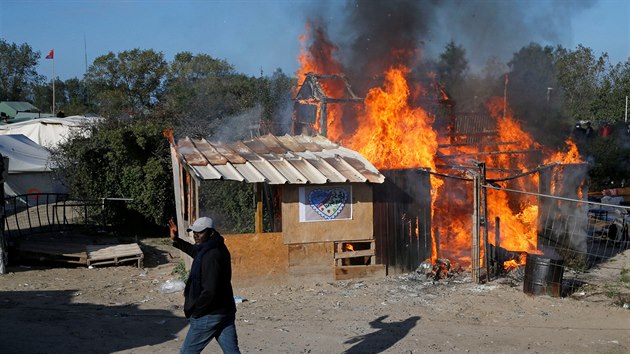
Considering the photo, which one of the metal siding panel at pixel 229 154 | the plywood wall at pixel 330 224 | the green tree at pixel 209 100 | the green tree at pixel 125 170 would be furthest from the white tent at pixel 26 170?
the plywood wall at pixel 330 224

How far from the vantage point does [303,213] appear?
12.3 m

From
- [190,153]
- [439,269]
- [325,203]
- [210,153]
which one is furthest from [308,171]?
[439,269]

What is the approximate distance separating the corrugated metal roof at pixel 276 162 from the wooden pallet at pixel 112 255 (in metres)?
2.86

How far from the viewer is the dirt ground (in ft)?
27.6

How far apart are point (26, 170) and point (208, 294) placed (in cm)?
2054

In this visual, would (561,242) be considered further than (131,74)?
No

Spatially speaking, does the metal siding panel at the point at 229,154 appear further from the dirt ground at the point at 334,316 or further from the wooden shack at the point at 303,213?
the dirt ground at the point at 334,316

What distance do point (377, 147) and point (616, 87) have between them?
3654cm

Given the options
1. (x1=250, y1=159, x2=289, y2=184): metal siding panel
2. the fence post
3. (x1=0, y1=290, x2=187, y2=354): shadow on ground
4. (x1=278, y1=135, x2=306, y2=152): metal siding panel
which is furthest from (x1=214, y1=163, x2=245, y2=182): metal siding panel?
the fence post

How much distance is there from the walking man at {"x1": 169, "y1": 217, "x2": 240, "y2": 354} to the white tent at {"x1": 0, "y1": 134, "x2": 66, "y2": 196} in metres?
19.0

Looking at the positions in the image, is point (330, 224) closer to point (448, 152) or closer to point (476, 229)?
point (476, 229)

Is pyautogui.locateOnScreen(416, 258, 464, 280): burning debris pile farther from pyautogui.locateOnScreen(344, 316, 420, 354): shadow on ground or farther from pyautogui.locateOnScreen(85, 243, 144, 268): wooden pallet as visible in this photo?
pyautogui.locateOnScreen(85, 243, 144, 268): wooden pallet

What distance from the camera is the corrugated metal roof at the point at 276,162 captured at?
39.2 ft

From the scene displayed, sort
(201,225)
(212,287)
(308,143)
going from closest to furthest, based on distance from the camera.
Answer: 1. (212,287)
2. (201,225)
3. (308,143)
